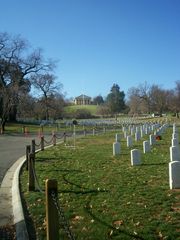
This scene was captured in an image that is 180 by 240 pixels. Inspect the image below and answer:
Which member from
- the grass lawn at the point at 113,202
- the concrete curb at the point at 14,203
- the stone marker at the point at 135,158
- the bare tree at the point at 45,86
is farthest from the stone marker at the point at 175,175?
the bare tree at the point at 45,86

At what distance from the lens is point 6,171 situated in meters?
15.9

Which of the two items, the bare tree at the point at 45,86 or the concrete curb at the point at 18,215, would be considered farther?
the bare tree at the point at 45,86

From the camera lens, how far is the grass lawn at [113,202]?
23.3 feet

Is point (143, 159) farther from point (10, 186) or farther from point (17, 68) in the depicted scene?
point (17, 68)

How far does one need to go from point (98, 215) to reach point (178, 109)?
318 feet

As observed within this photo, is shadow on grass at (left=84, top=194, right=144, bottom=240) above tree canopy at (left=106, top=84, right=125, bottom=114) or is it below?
below

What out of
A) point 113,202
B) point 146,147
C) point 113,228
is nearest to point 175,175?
point 113,202

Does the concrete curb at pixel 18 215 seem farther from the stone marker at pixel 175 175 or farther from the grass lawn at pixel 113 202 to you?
the stone marker at pixel 175 175

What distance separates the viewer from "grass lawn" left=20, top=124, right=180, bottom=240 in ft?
23.3

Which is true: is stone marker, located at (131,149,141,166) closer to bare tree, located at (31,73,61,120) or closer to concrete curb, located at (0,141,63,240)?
concrete curb, located at (0,141,63,240)

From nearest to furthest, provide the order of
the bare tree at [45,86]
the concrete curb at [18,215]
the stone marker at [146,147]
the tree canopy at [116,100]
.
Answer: the concrete curb at [18,215], the stone marker at [146,147], the bare tree at [45,86], the tree canopy at [116,100]

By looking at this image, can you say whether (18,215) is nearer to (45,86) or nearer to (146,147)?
(146,147)

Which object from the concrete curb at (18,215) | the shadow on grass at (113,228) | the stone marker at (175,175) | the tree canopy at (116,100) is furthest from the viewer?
the tree canopy at (116,100)

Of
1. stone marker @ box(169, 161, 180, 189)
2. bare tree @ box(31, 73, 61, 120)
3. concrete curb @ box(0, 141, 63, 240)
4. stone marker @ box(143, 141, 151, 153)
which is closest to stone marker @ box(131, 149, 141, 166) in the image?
concrete curb @ box(0, 141, 63, 240)
